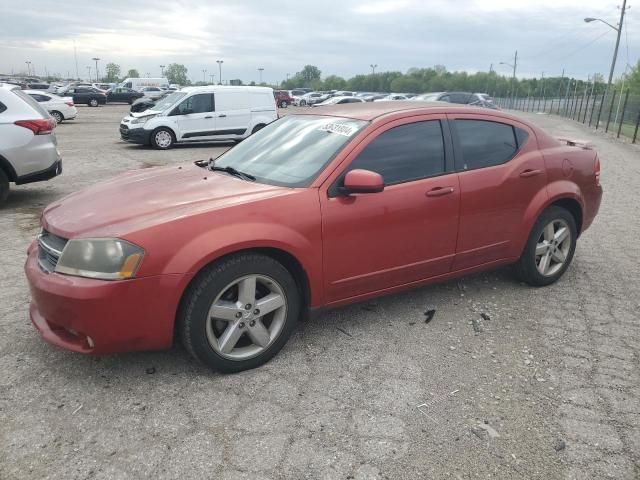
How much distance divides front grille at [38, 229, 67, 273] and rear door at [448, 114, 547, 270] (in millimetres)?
2696

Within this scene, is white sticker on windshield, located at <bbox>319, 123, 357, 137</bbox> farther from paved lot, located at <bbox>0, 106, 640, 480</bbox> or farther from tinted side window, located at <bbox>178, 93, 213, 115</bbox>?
tinted side window, located at <bbox>178, 93, 213, 115</bbox>

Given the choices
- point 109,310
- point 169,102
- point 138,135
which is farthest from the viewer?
point 169,102

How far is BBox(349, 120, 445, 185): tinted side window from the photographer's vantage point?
11.7 ft

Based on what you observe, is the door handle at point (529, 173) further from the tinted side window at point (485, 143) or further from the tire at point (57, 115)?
the tire at point (57, 115)

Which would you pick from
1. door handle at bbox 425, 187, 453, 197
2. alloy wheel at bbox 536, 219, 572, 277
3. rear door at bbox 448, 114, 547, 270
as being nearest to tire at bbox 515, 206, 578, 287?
alloy wheel at bbox 536, 219, 572, 277

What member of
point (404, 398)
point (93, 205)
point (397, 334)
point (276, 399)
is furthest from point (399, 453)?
point (93, 205)

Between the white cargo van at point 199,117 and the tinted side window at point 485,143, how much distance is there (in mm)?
11503

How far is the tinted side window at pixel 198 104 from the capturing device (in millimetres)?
15016

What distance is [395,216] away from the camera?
354cm

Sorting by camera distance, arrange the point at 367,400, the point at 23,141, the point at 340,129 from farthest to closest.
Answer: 1. the point at 23,141
2. the point at 340,129
3. the point at 367,400

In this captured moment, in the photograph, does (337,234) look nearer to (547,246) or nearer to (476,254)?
(476,254)

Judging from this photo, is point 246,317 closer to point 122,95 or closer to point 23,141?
point 23,141

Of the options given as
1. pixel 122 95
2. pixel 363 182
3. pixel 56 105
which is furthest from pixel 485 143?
pixel 122 95

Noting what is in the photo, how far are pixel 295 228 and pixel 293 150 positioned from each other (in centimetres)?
83
